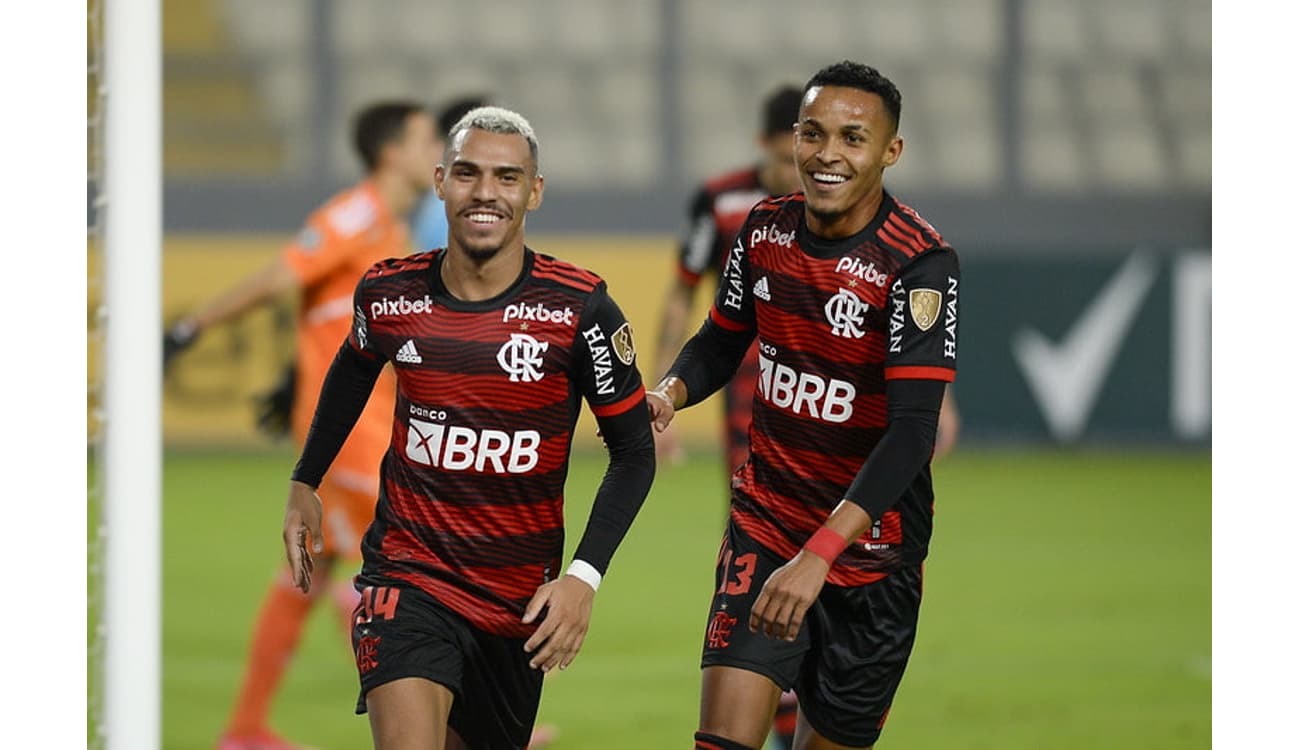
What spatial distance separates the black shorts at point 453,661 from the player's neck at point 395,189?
2410mm

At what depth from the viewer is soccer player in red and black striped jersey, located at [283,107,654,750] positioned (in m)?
3.74

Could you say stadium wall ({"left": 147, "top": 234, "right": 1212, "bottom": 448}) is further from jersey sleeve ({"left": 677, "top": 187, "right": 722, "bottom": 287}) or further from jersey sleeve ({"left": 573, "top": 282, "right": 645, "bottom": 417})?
jersey sleeve ({"left": 573, "top": 282, "right": 645, "bottom": 417})

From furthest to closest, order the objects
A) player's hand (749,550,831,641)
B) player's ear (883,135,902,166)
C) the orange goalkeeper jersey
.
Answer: the orange goalkeeper jersey → player's ear (883,135,902,166) → player's hand (749,550,831,641)

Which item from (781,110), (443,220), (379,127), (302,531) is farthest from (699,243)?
(302,531)

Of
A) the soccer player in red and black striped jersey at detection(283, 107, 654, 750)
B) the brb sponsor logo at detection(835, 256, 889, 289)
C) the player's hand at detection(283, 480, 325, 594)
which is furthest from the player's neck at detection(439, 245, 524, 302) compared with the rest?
the brb sponsor logo at detection(835, 256, 889, 289)

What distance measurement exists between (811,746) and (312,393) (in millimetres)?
2413

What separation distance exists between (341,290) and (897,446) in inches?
107

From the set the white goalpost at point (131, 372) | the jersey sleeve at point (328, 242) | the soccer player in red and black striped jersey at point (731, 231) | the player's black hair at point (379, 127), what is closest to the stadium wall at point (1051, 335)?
the soccer player in red and black striped jersey at point (731, 231)

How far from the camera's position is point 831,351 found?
12.9 feet

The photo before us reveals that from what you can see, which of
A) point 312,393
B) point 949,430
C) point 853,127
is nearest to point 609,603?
point 312,393

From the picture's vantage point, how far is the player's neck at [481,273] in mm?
3793

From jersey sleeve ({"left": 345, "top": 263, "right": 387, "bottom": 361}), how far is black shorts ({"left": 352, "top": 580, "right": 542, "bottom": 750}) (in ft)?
1.60

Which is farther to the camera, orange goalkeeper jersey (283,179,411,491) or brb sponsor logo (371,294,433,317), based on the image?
orange goalkeeper jersey (283,179,411,491)

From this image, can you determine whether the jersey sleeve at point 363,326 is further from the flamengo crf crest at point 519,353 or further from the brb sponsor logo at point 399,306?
the flamengo crf crest at point 519,353
